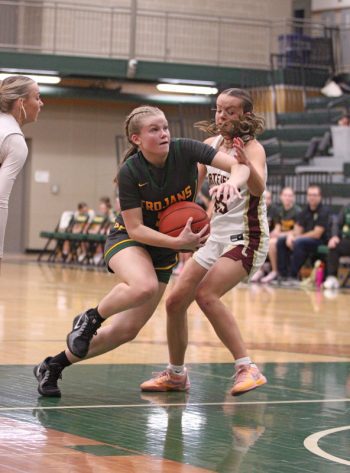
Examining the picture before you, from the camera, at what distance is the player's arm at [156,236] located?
6020 millimetres

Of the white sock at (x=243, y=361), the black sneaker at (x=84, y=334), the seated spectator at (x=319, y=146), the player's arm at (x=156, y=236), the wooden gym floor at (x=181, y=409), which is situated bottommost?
the wooden gym floor at (x=181, y=409)

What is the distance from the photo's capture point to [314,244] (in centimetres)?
1902

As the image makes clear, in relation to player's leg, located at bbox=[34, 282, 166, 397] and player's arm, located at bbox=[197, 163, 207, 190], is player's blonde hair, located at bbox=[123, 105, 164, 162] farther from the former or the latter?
player's leg, located at bbox=[34, 282, 166, 397]

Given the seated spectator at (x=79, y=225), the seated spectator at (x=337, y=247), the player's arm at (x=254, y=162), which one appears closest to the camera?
the player's arm at (x=254, y=162)

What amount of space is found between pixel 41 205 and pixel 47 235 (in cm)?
536

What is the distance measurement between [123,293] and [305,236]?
13.1 m

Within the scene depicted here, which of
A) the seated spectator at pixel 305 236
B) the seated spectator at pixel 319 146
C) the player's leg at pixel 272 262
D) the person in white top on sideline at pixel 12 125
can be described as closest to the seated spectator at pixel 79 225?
the seated spectator at pixel 319 146

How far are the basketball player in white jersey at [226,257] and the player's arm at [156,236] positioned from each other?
55 centimetres

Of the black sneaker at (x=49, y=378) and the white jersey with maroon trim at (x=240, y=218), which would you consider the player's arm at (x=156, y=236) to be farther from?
the black sneaker at (x=49, y=378)

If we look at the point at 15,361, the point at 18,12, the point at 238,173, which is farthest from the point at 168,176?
the point at 18,12

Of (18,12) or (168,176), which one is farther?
(18,12)

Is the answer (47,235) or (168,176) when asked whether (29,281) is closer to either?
(47,235)

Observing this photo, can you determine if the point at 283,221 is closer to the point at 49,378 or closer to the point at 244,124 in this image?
the point at 244,124

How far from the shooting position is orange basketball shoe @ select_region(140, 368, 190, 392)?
6754mm
